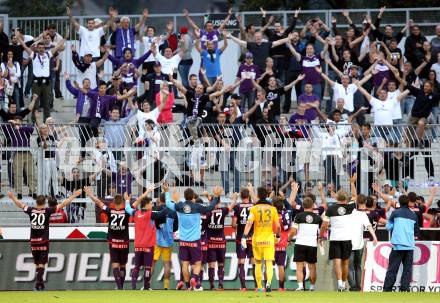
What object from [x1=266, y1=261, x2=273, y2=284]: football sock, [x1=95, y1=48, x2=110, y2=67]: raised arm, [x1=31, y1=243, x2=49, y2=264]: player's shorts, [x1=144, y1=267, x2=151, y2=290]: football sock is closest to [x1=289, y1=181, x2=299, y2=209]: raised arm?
[x1=266, y1=261, x2=273, y2=284]: football sock

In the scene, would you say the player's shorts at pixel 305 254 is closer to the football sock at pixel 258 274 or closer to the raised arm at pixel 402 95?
the football sock at pixel 258 274

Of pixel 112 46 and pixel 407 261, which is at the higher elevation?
pixel 112 46

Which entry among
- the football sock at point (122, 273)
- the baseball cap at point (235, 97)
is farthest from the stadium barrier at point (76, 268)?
the baseball cap at point (235, 97)

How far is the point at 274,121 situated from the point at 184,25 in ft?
21.8

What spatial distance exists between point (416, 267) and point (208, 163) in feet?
16.7

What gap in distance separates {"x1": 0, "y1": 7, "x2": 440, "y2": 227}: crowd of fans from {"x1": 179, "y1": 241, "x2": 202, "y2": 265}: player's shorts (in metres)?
3.06

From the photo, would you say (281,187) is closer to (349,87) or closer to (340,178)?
(340,178)

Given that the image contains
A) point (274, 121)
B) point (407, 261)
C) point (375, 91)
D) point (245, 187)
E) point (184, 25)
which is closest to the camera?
point (407, 261)

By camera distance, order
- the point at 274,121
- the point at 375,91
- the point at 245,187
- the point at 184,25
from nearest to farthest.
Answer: the point at 245,187, the point at 274,121, the point at 375,91, the point at 184,25

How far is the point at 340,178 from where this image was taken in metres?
29.0

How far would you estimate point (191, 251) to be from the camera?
2605 centimetres

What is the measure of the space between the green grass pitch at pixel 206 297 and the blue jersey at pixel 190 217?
3.94 ft

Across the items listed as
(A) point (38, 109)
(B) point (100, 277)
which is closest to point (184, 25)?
(A) point (38, 109)

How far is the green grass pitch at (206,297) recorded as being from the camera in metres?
22.6
